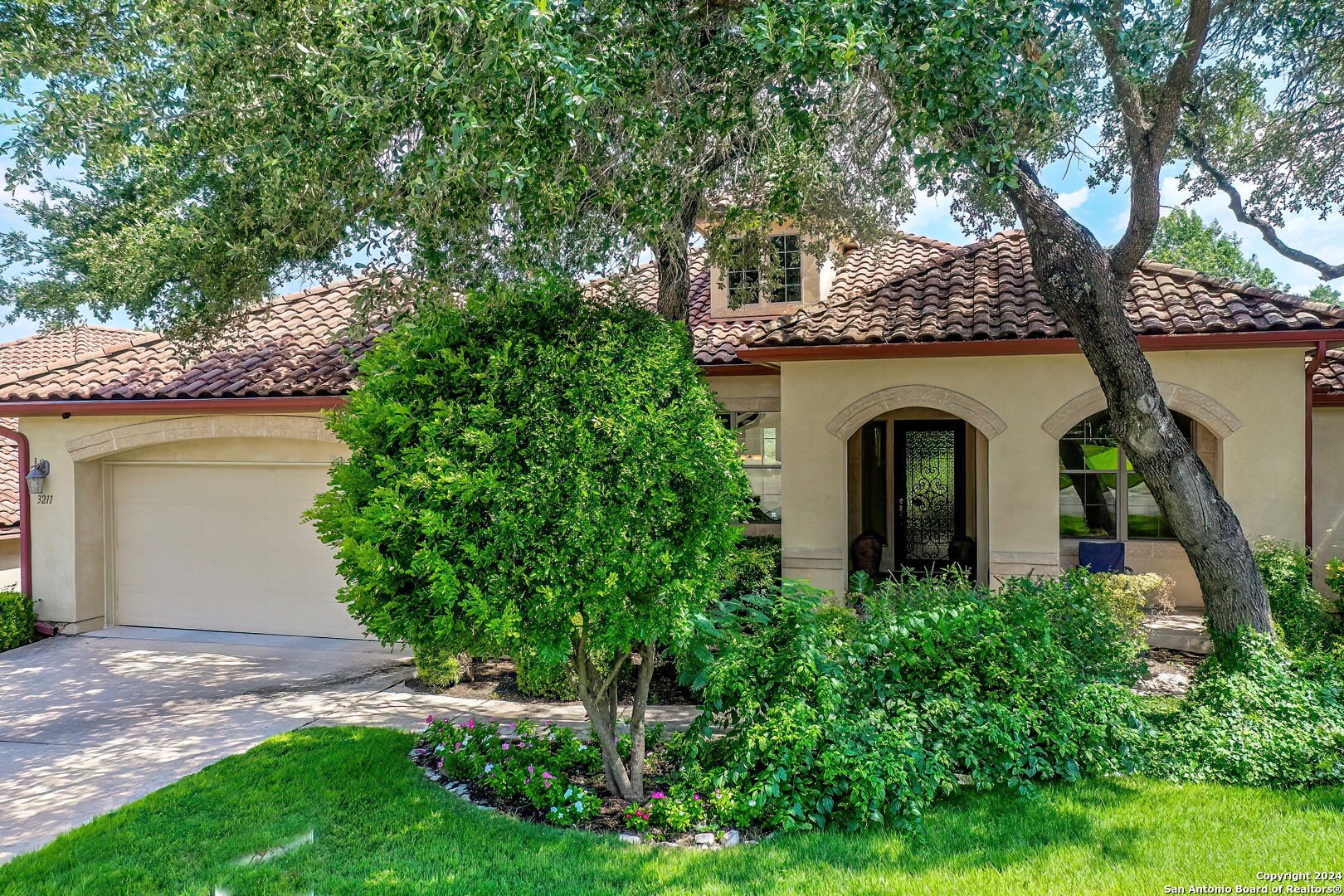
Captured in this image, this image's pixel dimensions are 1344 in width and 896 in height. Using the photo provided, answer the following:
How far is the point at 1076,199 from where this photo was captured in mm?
10297

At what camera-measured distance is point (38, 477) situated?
35.4ft

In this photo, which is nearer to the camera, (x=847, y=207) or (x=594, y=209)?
(x=594, y=209)

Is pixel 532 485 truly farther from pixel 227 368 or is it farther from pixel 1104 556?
pixel 227 368

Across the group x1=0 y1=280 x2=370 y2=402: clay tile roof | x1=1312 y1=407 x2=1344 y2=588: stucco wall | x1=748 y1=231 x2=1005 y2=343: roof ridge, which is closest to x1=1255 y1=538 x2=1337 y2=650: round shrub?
x1=1312 y1=407 x2=1344 y2=588: stucco wall

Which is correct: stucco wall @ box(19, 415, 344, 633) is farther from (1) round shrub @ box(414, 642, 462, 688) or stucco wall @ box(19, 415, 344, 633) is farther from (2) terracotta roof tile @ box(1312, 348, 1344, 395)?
(2) terracotta roof tile @ box(1312, 348, 1344, 395)

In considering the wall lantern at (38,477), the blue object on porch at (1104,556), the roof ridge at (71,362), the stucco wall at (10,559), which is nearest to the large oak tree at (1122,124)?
the blue object on porch at (1104,556)

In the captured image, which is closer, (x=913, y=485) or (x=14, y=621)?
(x=14, y=621)

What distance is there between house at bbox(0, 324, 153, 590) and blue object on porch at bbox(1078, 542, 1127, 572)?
14.9 metres

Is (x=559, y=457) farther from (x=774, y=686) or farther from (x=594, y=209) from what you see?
(x=594, y=209)

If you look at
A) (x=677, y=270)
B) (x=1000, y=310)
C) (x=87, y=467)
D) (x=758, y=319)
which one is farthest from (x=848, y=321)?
(x=87, y=467)

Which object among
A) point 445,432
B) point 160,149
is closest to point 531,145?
point 445,432

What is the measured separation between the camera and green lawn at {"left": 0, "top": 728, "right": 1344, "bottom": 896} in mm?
4039

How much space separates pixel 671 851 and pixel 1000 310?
753 centimetres

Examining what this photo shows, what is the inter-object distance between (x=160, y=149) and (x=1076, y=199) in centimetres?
1067
